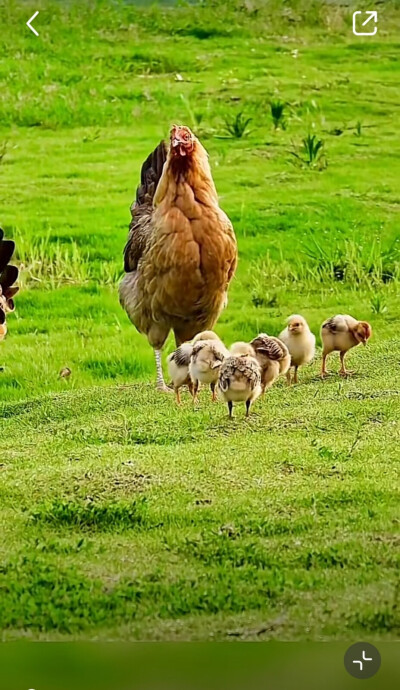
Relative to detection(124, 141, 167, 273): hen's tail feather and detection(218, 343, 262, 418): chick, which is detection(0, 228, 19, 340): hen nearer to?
detection(124, 141, 167, 273): hen's tail feather

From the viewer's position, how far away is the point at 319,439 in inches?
112

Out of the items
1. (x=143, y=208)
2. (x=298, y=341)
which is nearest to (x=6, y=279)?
(x=143, y=208)

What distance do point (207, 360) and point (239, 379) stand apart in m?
0.19

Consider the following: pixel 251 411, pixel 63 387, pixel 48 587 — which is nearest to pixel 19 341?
pixel 63 387

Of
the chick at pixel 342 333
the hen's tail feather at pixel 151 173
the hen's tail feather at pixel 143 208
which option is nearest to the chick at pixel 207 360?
the chick at pixel 342 333

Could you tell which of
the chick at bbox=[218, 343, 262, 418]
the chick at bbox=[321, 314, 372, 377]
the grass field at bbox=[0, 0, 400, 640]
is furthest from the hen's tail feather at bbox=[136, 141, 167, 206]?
the chick at bbox=[218, 343, 262, 418]

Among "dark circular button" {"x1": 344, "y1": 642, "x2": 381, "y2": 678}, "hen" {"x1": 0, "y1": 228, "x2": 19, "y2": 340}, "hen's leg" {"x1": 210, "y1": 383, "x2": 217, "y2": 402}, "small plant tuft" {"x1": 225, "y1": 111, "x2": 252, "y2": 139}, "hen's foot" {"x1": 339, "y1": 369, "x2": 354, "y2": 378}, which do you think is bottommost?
"dark circular button" {"x1": 344, "y1": 642, "x2": 381, "y2": 678}

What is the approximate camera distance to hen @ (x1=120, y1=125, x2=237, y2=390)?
10.8 feet

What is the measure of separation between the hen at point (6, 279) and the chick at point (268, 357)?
31.8 inches

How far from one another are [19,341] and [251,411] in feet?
2.81

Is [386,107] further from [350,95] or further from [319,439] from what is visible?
[319,439]

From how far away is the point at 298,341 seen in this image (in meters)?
3.31

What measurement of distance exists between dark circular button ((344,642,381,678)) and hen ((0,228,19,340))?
1754mm

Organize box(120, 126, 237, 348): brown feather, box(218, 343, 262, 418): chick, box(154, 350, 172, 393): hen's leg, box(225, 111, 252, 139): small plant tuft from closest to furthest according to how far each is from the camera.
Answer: box(218, 343, 262, 418): chick < box(120, 126, 237, 348): brown feather < box(154, 350, 172, 393): hen's leg < box(225, 111, 252, 139): small plant tuft
